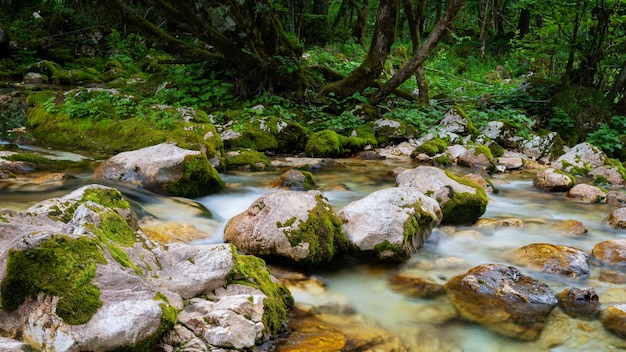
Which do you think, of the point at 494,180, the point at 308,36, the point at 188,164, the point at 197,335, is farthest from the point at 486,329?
the point at 308,36

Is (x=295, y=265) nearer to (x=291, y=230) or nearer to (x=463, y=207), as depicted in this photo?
(x=291, y=230)

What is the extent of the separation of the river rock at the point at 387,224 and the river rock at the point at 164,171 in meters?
2.22

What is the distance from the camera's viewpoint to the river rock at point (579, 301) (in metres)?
3.56

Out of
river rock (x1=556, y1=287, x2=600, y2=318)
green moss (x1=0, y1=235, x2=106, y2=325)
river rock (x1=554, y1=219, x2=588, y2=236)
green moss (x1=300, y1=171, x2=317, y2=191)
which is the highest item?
green moss (x1=0, y1=235, x2=106, y2=325)

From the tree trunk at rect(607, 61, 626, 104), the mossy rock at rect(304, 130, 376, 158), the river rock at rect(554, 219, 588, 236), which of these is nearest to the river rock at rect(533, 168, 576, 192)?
the river rock at rect(554, 219, 588, 236)

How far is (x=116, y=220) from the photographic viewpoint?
2920mm

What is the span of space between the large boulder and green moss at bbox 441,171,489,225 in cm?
330

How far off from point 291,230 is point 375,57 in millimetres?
8697

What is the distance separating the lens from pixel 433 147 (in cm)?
996

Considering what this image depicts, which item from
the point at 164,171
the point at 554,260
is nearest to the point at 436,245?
the point at 554,260

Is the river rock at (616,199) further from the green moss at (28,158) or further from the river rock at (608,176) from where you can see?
the green moss at (28,158)

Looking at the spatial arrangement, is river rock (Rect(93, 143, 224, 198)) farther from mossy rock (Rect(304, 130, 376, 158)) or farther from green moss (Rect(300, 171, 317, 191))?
mossy rock (Rect(304, 130, 376, 158))

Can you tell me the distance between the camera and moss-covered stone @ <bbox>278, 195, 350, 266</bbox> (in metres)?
3.89

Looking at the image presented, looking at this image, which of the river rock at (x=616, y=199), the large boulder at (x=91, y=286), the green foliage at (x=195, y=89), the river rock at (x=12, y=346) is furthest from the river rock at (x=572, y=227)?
the green foliage at (x=195, y=89)
